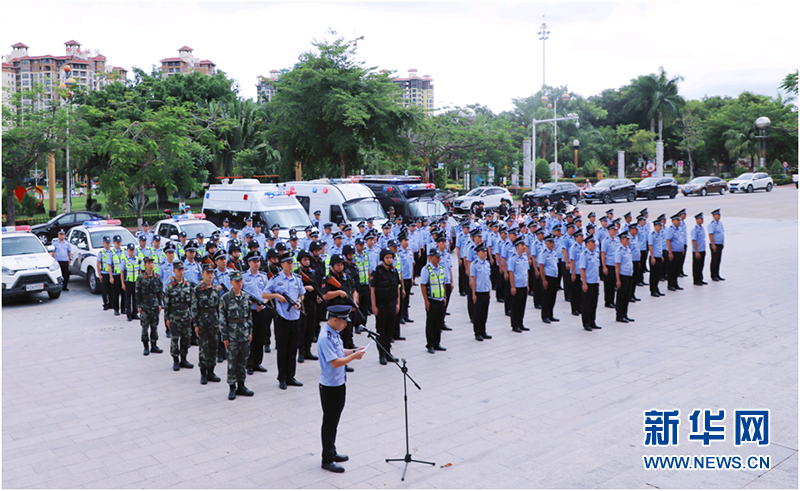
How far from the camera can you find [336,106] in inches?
1115

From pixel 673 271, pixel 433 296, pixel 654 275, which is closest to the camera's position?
pixel 433 296

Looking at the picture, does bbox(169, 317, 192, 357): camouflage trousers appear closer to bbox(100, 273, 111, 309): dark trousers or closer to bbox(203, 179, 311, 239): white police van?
bbox(100, 273, 111, 309): dark trousers

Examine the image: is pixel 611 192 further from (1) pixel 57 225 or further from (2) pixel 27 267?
(2) pixel 27 267

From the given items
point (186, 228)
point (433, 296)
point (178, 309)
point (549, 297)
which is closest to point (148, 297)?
point (178, 309)

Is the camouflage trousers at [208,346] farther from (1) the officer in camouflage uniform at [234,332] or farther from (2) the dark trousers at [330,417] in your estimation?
(2) the dark trousers at [330,417]

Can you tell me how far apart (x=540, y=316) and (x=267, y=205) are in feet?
27.0

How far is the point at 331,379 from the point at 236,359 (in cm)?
245

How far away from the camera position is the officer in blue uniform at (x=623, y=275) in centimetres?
1162

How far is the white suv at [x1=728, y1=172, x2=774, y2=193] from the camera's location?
4272 centimetres

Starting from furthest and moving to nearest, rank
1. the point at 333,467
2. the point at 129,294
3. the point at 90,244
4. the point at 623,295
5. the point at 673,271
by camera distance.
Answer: the point at 90,244
the point at 673,271
the point at 129,294
the point at 623,295
the point at 333,467

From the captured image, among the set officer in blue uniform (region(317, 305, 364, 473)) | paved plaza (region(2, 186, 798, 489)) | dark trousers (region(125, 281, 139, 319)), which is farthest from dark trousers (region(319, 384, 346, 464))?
dark trousers (region(125, 281, 139, 319))

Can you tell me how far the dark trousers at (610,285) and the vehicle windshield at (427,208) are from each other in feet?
29.9

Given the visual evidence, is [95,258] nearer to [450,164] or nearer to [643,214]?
[643,214]

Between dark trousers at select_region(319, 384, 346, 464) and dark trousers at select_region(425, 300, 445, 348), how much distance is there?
4000 millimetres
